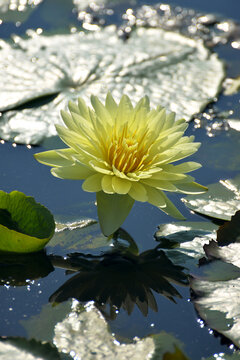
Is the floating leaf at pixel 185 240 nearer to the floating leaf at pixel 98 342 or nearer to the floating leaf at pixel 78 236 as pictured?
the floating leaf at pixel 78 236

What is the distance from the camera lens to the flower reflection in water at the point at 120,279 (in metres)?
1.55

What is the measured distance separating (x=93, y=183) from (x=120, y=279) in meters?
0.33

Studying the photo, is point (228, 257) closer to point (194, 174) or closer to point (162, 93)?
point (194, 174)

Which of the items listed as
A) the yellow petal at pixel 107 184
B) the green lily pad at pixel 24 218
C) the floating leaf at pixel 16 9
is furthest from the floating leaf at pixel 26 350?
the floating leaf at pixel 16 9

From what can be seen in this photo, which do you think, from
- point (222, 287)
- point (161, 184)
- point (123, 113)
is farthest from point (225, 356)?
point (123, 113)

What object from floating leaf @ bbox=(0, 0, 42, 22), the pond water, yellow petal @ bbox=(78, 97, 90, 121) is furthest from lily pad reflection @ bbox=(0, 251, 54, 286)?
floating leaf @ bbox=(0, 0, 42, 22)

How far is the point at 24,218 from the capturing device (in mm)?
1613

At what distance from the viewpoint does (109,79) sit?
2.67 metres

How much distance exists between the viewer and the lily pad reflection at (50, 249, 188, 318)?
155 cm

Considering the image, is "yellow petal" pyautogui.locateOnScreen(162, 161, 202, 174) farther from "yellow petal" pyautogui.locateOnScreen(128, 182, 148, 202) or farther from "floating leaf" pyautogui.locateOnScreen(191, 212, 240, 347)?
"floating leaf" pyautogui.locateOnScreen(191, 212, 240, 347)

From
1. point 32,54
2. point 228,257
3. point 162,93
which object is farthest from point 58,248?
point 32,54

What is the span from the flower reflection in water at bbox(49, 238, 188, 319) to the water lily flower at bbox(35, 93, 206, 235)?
14 cm

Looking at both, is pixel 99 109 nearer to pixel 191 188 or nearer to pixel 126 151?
pixel 126 151

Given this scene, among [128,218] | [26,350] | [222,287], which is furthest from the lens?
[128,218]
